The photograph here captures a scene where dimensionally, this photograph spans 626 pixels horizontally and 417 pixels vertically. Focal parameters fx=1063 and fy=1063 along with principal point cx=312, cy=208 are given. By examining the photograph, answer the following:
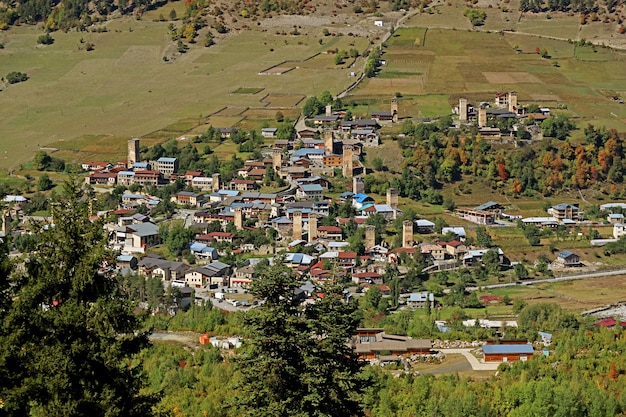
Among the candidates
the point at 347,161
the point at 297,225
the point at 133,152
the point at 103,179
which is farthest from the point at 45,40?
the point at 297,225

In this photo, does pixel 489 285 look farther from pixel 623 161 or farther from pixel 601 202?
pixel 623 161

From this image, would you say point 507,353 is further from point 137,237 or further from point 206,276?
point 137,237

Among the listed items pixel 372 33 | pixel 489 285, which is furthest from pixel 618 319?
pixel 372 33

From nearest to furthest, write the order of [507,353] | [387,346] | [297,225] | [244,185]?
[507,353] < [387,346] < [297,225] < [244,185]

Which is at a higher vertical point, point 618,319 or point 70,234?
point 70,234

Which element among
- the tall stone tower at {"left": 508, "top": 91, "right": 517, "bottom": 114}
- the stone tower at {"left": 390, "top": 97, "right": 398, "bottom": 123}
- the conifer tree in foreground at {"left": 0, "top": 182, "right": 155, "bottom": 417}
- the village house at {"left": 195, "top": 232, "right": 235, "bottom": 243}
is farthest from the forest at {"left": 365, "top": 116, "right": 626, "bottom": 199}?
the conifer tree in foreground at {"left": 0, "top": 182, "right": 155, "bottom": 417}

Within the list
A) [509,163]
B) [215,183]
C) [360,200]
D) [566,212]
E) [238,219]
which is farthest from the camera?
[509,163]
